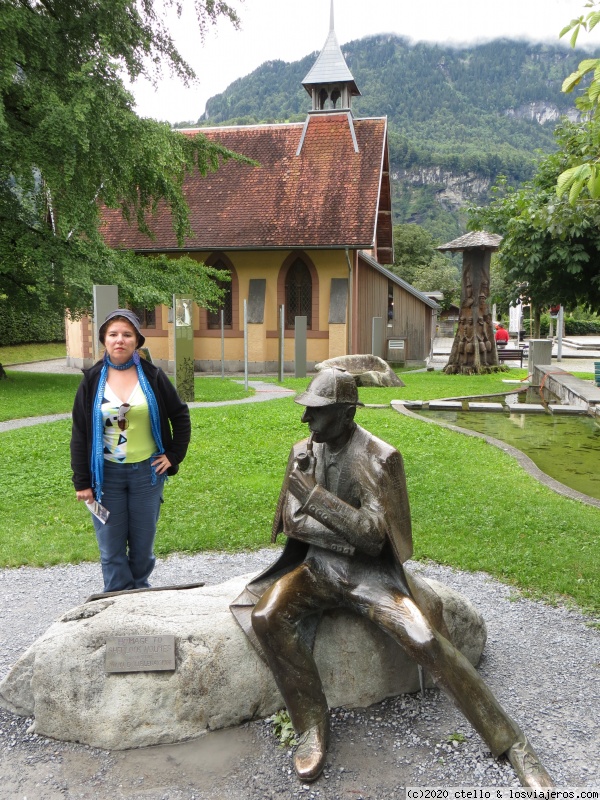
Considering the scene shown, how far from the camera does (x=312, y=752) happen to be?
3.53 metres

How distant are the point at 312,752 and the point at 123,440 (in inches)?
83.8

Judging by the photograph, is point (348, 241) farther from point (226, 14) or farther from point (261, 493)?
point (261, 493)

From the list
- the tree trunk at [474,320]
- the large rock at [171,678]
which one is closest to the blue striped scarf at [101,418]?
the large rock at [171,678]

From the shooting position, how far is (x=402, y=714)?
397 cm

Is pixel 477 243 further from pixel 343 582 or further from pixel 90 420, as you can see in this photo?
pixel 343 582

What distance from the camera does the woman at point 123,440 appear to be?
14.5 ft

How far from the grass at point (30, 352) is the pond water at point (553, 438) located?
21.3 meters

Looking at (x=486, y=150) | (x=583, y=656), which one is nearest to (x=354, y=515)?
(x=583, y=656)

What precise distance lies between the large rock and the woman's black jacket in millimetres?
904

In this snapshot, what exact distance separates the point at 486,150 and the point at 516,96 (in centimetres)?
6085

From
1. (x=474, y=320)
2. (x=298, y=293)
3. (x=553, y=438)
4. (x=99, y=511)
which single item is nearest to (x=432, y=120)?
(x=298, y=293)

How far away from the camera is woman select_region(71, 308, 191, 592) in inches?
174

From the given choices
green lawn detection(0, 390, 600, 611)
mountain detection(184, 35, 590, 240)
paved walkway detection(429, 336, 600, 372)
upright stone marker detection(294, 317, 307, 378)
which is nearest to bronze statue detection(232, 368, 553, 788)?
green lawn detection(0, 390, 600, 611)

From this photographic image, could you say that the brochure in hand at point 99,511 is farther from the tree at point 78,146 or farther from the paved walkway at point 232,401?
the tree at point 78,146
